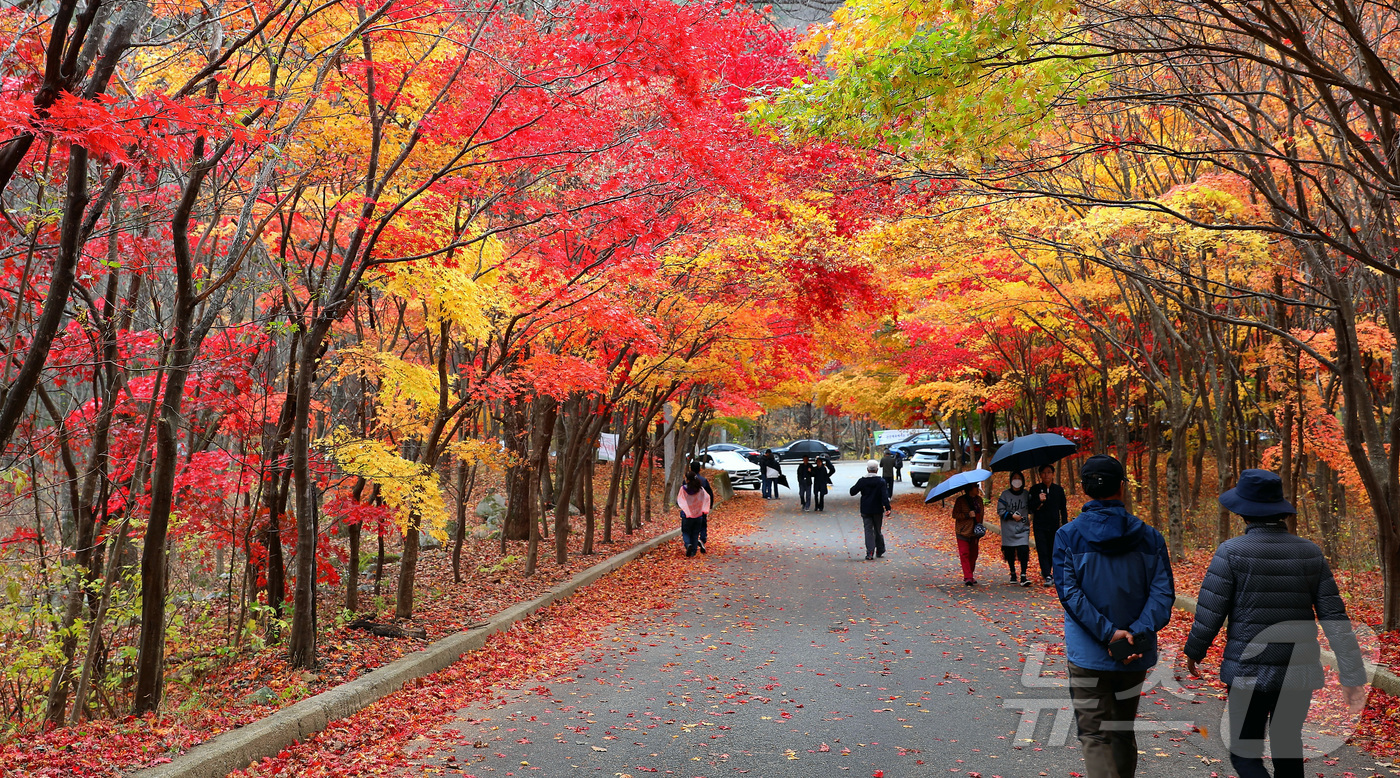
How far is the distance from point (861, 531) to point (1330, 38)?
1544 cm

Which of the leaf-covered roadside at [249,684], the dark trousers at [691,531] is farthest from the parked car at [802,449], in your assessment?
the leaf-covered roadside at [249,684]

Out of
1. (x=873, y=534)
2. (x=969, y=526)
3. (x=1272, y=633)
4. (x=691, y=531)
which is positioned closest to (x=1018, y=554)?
(x=969, y=526)

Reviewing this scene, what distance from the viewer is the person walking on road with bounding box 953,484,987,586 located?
1313cm

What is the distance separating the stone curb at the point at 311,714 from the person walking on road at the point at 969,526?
256 inches

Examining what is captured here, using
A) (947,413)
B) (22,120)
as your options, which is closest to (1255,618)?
(22,120)

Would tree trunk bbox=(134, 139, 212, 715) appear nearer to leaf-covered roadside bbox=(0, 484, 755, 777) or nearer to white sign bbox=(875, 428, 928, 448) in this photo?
leaf-covered roadside bbox=(0, 484, 755, 777)

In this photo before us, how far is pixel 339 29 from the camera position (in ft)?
26.9

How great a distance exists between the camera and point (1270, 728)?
4207 millimetres

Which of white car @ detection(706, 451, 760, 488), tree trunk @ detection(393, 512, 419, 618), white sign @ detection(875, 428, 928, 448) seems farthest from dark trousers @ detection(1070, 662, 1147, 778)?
white sign @ detection(875, 428, 928, 448)

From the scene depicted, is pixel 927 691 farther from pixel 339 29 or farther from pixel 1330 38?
pixel 1330 38

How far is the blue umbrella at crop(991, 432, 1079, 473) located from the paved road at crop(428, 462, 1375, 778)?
1.77m

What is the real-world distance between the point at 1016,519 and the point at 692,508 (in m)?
6.26

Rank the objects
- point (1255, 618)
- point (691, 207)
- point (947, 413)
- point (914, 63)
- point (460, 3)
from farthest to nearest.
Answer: point (947, 413) < point (691, 207) < point (460, 3) < point (914, 63) < point (1255, 618)

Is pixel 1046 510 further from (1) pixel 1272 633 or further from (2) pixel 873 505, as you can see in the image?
(1) pixel 1272 633
